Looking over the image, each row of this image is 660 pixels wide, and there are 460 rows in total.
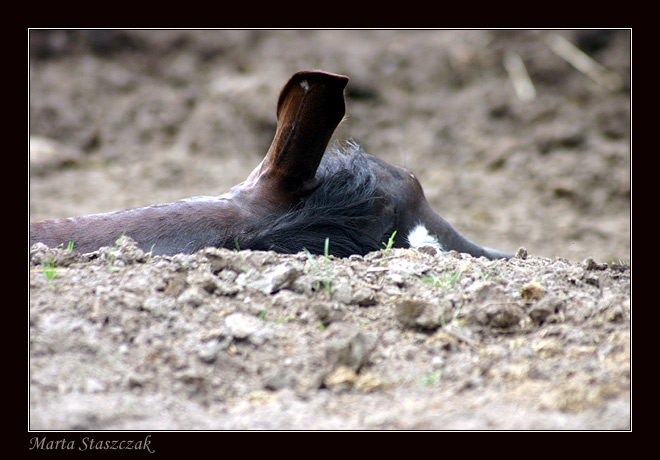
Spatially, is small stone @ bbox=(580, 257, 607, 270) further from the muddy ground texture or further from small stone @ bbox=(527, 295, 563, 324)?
small stone @ bbox=(527, 295, 563, 324)

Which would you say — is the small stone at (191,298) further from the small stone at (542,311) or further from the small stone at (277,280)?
the small stone at (542,311)

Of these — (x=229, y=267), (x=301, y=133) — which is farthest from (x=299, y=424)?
(x=301, y=133)

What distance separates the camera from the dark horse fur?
6.87 ft

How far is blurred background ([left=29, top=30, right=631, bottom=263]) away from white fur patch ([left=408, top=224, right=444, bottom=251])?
276 cm

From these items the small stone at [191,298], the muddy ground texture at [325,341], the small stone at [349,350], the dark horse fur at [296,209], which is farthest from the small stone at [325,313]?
the dark horse fur at [296,209]

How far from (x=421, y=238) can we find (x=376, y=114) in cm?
502

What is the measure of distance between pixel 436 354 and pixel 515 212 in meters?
4.51

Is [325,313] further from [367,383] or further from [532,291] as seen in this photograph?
[532,291]

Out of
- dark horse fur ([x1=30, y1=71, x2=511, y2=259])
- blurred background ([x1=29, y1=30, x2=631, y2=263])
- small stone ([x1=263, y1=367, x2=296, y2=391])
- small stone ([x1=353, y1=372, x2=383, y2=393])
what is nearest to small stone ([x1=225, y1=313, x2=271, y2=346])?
small stone ([x1=263, y1=367, x2=296, y2=391])

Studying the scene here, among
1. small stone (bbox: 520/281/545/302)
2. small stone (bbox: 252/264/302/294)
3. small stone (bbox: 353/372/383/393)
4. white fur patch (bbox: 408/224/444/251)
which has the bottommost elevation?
small stone (bbox: 353/372/383/393)

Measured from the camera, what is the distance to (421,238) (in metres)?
2.55

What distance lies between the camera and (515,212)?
5762 millimetres

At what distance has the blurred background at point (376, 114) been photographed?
5953 mm

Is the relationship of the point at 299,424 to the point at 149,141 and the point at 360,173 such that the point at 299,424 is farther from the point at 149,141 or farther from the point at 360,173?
the point at 149,141
